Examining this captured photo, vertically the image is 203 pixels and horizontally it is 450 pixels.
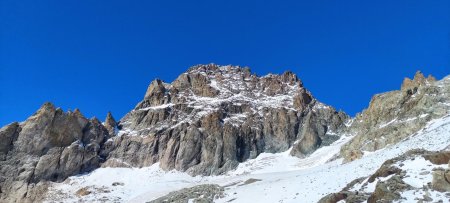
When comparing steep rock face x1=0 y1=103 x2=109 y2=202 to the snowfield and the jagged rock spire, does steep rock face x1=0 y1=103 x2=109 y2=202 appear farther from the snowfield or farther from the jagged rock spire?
the jagged rock spire

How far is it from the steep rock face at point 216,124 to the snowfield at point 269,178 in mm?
4970

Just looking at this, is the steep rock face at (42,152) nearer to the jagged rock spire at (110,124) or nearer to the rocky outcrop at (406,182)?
the jagged rock spire at (110,124)

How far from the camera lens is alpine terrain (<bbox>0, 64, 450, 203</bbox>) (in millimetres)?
77938

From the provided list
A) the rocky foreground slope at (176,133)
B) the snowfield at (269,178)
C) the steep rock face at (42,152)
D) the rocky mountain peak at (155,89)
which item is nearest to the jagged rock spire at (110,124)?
the rocky foreground slope at (176,133)

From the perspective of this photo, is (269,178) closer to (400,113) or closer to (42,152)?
(400,113)

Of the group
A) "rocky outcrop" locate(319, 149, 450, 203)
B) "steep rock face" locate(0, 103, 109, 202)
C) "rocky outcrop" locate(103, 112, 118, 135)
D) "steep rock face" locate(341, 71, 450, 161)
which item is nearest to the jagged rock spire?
"rocky outcrop" locate(103, 112, 118, 135)

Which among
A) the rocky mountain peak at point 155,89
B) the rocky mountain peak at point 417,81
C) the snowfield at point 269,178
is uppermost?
the rocky mountain peak at point 155,89

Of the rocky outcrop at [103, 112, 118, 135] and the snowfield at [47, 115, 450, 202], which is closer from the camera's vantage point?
the snowfield at [47, 115, 450, 202]

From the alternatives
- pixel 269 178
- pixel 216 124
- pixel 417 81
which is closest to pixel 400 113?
pixel 417 81

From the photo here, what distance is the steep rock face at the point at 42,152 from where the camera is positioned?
10431 cm

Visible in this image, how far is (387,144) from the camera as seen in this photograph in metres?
75.5

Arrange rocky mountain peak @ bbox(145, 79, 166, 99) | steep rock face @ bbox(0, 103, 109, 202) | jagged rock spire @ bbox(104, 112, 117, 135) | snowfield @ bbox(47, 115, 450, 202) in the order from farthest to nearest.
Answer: rocky mountain peak @ bbox(145, 79, 166, 99)
jagged rock spire @ bbox(104, 112, 117, 135)
steep rock face @ bbox(0, 103, 109, 202)
snowfield @ bbox(47, 115, 450, 202)

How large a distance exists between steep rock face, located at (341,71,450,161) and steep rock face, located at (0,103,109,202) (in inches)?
2676

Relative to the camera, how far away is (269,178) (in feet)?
242
